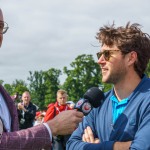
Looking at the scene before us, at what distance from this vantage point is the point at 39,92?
331 ft

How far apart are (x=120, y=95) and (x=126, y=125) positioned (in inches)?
17.0

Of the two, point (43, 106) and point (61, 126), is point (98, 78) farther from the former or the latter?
point (61, 126)

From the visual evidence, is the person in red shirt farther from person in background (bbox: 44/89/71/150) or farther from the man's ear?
the man's ear

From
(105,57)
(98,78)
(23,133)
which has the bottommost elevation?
(98,78)

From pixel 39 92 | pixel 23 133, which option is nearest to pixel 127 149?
pixel 23 133

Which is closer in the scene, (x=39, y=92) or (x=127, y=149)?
(x=127, y=149)

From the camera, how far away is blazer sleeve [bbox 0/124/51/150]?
3.11m

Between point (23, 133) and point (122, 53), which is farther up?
point (122, 53)

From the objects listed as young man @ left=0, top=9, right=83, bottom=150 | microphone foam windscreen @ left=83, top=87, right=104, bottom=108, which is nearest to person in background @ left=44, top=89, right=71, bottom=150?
microphone foam windscreen @ left=83, top=87, right=104, bottom=108

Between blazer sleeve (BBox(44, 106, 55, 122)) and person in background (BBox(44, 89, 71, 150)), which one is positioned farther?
blazer sleeve (BBox(44, 106, 55, 122))

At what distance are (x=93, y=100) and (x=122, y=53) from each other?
592 mm

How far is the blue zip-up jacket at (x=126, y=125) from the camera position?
12.1ft

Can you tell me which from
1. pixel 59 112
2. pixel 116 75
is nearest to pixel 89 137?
pixel 116 75

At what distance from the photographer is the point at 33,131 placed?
3.21 m
